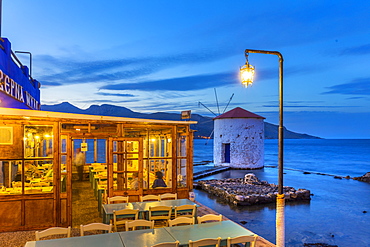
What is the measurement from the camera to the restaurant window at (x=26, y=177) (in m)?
7.72

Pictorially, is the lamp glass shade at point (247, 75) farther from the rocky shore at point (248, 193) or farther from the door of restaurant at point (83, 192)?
the rocky shore at point (248, 193)

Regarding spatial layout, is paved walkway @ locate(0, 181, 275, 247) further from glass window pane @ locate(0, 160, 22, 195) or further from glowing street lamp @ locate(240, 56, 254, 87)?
glowing street lamp @ locate(240, 56, 254, 87)

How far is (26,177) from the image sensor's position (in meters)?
7.96

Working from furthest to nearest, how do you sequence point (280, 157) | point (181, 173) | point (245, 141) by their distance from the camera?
1. point (245, 141)
2. point (181, 173)
3. point (280, 157)

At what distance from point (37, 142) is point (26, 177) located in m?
0.97

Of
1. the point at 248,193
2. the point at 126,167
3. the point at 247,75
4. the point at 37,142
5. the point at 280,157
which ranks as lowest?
the point at 248,193

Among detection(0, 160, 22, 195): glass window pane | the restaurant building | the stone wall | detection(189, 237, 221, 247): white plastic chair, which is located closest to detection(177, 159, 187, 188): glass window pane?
the restaurant building

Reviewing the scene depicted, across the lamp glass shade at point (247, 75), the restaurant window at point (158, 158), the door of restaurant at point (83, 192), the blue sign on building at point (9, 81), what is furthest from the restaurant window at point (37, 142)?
the lamp glass shade at point (247, 75)

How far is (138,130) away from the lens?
10227mm

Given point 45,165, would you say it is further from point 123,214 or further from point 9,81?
point 9,81

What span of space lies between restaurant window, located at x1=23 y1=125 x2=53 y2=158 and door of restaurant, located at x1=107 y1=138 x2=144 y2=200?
1.81 m

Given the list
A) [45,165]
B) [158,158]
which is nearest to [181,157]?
[158,158]

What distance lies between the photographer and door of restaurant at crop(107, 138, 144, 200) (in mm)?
9180

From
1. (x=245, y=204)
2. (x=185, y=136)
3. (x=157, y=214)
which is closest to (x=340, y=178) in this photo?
(x=245, y=204)
